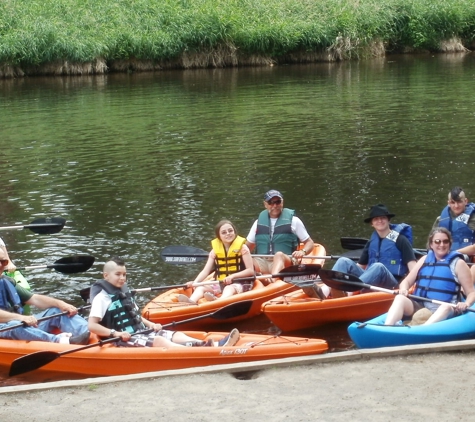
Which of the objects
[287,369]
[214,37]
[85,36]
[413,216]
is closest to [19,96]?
[85,36]

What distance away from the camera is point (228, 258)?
9031mm

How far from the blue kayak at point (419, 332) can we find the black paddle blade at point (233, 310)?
141 centimetres

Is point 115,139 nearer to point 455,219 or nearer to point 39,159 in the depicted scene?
point 39,159

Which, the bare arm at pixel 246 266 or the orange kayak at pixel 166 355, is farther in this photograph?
the bare arm at pixel 246 266

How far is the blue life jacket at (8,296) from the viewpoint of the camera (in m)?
7.72

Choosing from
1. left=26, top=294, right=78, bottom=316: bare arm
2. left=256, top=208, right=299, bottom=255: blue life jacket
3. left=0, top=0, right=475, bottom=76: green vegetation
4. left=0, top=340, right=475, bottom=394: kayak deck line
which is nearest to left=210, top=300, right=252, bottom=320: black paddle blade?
left=26, top=294, right=78, bottom=316: bare arm

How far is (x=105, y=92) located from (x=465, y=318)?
2130 cm

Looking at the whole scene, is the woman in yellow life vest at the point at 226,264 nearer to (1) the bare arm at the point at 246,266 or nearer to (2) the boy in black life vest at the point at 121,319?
(1) the bare arm at the point at 246,266

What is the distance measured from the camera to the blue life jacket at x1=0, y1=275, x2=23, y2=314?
25.3 ft

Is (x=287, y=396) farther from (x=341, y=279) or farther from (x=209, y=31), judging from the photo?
(x=209, y=31)

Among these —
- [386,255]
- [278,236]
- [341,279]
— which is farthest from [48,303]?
[386,255]

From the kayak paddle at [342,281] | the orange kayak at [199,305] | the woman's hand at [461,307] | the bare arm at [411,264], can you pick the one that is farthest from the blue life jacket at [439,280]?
the orange kayak at [199,305]

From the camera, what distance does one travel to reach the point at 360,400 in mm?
5547

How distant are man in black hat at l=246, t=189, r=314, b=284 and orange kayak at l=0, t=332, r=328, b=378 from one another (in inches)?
91.2
